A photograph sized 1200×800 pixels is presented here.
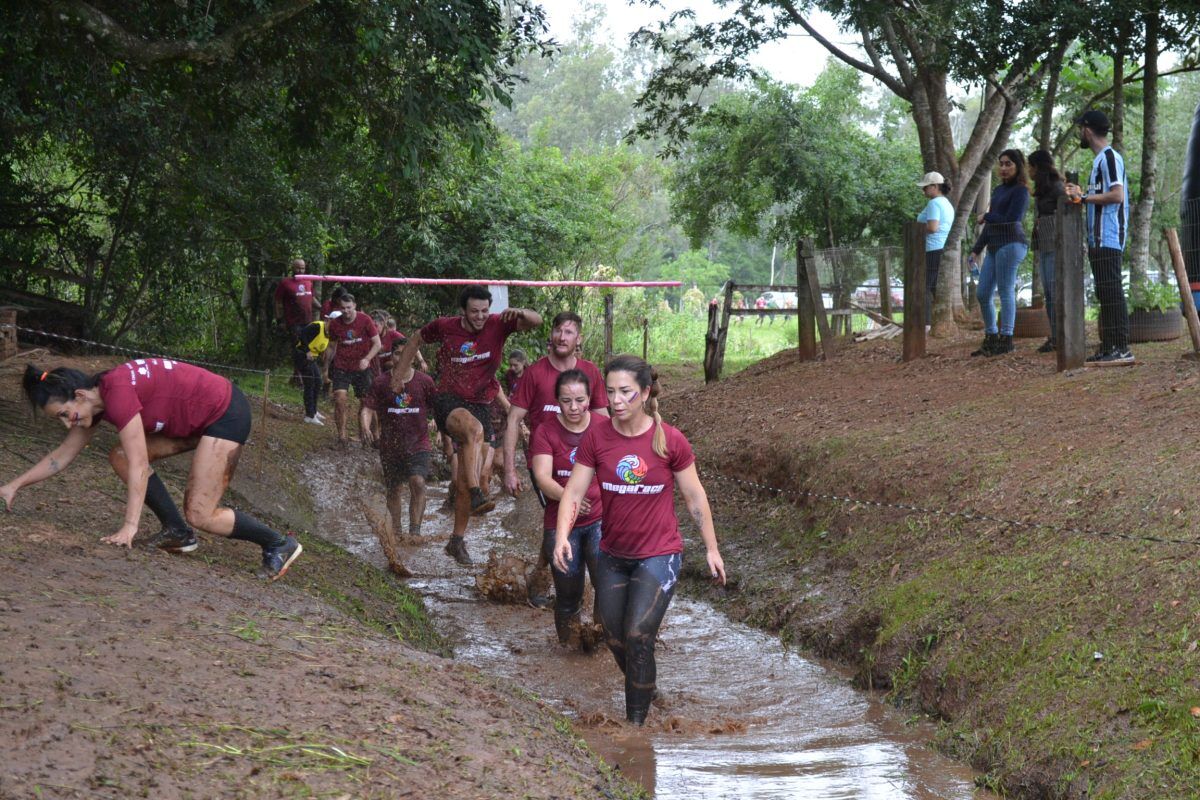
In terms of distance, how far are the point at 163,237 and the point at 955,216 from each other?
1162 centimetres

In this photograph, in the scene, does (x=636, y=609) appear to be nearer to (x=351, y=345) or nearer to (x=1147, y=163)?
(x=1147, y=163)

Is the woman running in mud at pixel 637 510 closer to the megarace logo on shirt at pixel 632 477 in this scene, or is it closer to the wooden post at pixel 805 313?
the megarace logo on shirt at pixel 632 477

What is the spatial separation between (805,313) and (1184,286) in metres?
7.12

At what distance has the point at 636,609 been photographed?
259 inches

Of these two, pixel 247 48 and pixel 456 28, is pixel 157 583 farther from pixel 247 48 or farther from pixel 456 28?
pixel 247 48

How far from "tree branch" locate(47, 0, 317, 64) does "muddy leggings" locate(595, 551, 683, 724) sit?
5.25 metres

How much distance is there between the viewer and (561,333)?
883cm

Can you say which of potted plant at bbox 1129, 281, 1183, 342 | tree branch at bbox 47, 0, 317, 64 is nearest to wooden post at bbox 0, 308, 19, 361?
tree branch at bbox 47, 0, 317, 64

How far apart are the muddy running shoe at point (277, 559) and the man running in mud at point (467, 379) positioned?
301 centimetres

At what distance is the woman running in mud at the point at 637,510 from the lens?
21.3ft

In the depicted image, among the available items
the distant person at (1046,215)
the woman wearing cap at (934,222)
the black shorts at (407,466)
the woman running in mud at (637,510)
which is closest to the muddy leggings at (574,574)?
the woman running in mud at (637,510)

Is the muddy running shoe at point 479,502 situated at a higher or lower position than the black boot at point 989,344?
lower

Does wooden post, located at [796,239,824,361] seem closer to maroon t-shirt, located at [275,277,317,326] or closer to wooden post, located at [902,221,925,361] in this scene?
wooden post, located at [902,221,925,361]

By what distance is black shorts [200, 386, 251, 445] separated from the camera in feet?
24.9
